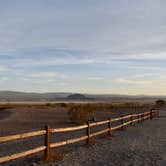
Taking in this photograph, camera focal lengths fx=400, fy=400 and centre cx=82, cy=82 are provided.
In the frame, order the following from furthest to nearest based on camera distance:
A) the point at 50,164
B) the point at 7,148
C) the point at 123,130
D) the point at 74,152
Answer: the point at 123,130
the point at 7,148
the point at 74,152
the point at 50,164

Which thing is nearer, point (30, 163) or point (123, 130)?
point (30, 163)

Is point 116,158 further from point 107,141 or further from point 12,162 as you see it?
point 107,141

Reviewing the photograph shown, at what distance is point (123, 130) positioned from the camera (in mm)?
26953

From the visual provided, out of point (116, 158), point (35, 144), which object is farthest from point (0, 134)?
point (116, 158)

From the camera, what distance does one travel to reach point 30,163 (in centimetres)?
1347

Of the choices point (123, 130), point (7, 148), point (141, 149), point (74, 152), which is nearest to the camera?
point (74, 152)

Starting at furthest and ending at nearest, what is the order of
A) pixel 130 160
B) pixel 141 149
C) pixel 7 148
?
pixel 7 148 → pixel 141 149 → pixel 130 160

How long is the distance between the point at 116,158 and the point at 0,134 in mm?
13938

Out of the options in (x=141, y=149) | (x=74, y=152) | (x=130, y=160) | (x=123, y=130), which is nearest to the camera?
(x=130, y=160)

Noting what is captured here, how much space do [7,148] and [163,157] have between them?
7.75m

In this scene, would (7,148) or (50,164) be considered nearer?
(50,164)

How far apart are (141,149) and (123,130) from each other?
376 inches

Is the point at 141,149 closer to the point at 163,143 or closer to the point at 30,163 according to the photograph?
the point at 163,143

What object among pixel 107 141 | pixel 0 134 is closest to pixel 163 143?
pixel 107 141
